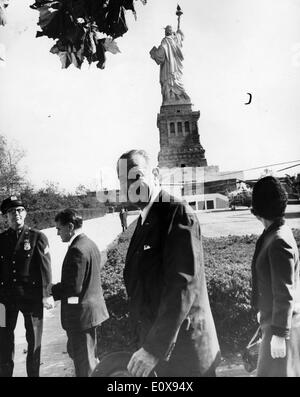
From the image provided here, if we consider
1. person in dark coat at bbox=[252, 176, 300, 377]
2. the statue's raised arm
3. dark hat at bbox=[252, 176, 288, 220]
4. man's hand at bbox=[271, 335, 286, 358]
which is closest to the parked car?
dark hat at bbox=[252, 176, 288, 220]

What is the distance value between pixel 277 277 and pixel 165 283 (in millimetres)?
863

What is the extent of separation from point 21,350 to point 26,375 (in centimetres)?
39

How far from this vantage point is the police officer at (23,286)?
345 centimetres

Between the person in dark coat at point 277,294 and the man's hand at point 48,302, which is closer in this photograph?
the person in dark coat at point 277,294

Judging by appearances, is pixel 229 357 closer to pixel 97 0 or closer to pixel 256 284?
pixel 256 284

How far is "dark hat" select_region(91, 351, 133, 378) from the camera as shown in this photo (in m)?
2.62

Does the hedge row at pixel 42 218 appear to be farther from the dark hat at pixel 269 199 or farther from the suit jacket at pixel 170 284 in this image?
the dark hat at pixel 269 199

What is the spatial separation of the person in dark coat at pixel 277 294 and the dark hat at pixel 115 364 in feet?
3.36

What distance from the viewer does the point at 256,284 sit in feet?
9.46

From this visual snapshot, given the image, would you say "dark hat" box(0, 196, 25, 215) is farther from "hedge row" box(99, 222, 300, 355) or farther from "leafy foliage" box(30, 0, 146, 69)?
"leafy foliage" box(30, 0, 146, 69)

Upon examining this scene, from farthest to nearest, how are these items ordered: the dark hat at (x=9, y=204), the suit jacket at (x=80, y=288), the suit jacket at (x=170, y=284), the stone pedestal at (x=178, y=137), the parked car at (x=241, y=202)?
the stone pedestal at (x=178, y=137)
the parked car at (x=241, y=202)
the dark hat at (x=9, y=204)
the suit jacket at (x=80, y=288)
the suit jacket at (x=170, y=284)

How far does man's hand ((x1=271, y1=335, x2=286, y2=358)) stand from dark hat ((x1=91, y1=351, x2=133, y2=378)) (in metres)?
1.03

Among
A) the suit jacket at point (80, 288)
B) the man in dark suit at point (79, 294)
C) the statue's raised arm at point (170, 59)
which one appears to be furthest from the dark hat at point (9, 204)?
the statue's raised arm at point (170, 59)
